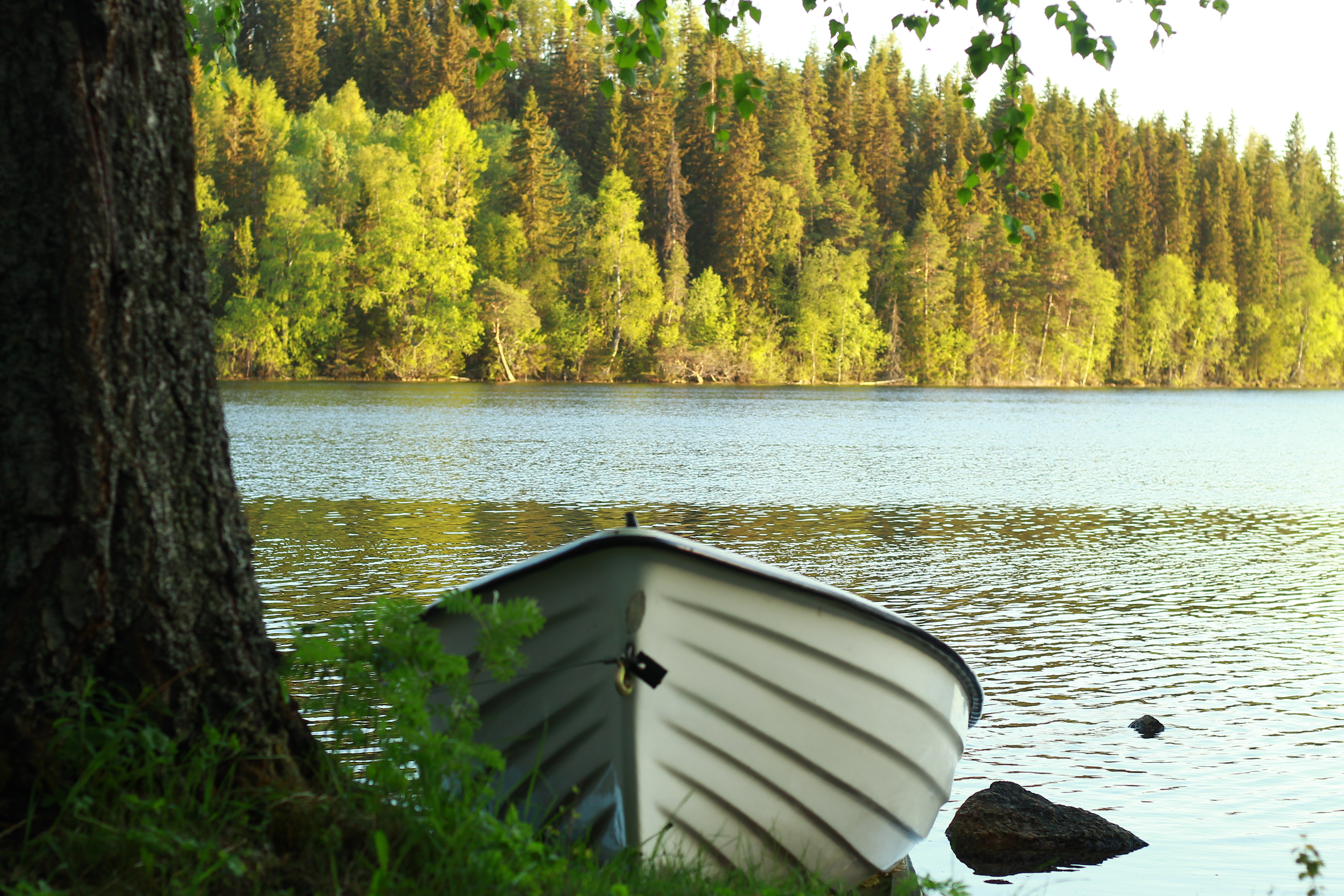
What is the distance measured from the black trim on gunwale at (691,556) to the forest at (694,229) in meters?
49.7

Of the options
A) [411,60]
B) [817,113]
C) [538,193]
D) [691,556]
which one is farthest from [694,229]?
[691,556]

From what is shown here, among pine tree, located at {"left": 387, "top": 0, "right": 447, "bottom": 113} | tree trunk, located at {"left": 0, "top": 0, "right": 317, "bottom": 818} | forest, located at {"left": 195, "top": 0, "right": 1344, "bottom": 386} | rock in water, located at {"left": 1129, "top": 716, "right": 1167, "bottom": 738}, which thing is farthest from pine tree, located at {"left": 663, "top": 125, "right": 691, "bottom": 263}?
tree trunk, located at {"left": 0, "top": 0, "right": 317, "bottom": 818}

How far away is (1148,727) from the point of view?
640 centimetres

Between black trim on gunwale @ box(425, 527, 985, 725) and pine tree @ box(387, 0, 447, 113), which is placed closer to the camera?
black trim on gunwale @ box(425, 527, 985, 725)

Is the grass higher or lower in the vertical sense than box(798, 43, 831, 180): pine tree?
lower

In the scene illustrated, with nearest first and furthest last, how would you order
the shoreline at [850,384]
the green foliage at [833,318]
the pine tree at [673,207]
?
1. the shoreline at [850,384]
2. the pine tree at [673,207]
3. the green foliage at [833,318]

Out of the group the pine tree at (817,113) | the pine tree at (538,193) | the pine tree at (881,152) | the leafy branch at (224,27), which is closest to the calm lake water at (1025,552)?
the leafy branch at (224,27)

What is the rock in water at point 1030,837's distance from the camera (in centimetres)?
483

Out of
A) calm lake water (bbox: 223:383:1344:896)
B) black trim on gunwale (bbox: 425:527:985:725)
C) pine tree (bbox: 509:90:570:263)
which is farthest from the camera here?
pine tree (bbox: 509:90:570:263)

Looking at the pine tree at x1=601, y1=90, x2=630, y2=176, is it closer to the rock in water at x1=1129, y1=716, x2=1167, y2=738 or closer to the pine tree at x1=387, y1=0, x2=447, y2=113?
the pine tree at x1=387, y1=0, x2=447, y2=113

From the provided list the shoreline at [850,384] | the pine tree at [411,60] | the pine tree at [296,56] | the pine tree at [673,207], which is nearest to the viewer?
the shoreline at [850,384]

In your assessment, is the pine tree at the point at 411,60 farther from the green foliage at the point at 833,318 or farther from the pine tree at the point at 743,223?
the green foliage at the point at 833,318

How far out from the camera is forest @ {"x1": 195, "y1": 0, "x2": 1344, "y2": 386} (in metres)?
59.2

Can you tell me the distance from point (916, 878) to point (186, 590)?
248 cm
